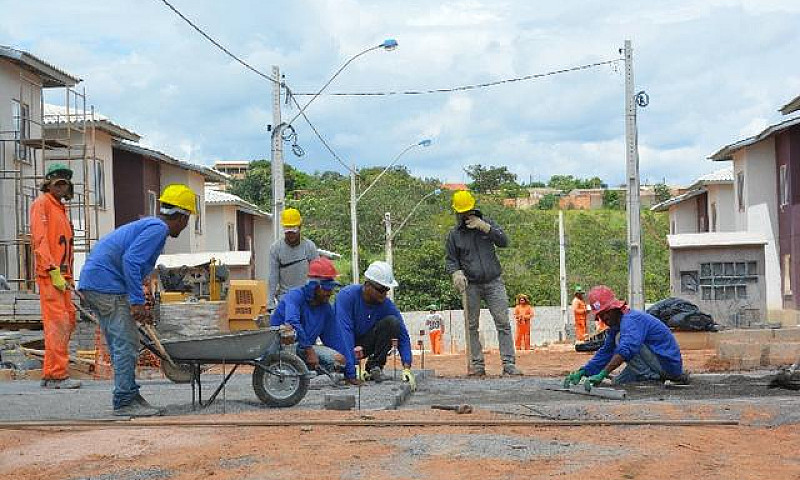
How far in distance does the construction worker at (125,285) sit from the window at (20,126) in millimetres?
22683

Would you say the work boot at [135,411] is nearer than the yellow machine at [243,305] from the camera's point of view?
Yes

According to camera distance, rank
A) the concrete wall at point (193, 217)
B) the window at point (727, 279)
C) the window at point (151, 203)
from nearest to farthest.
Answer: the window at point (727, 279) → the window at point (151, 203) → the concrete wall at point (193, 217)

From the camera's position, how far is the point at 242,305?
2666 cm

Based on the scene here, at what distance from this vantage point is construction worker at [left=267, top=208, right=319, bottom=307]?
14539mm

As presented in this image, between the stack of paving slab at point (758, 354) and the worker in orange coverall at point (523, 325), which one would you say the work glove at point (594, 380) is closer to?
the stack of paving slab at point (758, 354)

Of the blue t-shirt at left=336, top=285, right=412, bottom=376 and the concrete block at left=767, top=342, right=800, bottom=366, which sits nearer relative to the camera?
the blue t-shirt at left=336, top=285, right=412, bottom=376

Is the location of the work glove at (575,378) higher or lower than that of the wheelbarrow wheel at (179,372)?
lower

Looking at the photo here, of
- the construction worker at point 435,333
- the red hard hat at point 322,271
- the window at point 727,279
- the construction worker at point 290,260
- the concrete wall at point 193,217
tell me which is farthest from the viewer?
the concrete wall at point 193,217

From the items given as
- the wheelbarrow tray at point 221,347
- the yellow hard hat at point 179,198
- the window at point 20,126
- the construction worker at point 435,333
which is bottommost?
the construction worker at point 435,333

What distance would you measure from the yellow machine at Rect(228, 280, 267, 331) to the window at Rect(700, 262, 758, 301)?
15.6m

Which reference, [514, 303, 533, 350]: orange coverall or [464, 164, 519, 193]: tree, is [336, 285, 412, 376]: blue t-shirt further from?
[464, 164, 519, 193]: tree

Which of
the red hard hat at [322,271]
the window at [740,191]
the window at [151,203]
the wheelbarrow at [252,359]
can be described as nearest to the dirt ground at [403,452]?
the wheelbarrow at [252,359]

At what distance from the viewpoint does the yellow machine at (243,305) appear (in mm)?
26453

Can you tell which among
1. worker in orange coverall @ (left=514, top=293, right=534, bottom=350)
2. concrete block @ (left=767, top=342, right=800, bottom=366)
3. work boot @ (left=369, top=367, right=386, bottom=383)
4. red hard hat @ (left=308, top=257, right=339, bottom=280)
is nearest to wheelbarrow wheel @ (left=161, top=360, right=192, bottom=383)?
red hard hat @ (left=308, top=257, right=339, bottom=280)
